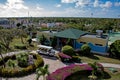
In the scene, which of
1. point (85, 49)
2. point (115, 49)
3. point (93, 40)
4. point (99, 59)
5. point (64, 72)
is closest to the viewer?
point (64, 72)

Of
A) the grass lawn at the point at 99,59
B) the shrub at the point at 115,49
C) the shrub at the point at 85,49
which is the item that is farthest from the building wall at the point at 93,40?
the grass lawn at the point at 99,59

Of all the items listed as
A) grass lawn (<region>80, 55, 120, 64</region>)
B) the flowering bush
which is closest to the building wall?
grass lawn (<region>80, 55, 120, 64</region>)

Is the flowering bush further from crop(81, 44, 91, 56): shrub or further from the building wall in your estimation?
the building wall

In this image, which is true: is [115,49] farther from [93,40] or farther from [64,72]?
[64,72]

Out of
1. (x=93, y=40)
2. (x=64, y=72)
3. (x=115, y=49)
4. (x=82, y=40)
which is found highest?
(x=93, y=40)

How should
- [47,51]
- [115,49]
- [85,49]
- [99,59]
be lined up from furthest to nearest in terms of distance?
[85,49] → [47,51] → [115,49] → [99,59]

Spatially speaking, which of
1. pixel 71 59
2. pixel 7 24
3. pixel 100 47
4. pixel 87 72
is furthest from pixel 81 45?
pixel 7 24

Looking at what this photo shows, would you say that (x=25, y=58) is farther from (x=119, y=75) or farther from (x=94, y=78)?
(x=119, y=75)

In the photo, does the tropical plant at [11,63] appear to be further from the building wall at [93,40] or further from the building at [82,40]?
the building wall at [93,40]

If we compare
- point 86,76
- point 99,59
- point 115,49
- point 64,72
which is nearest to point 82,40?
point 99,59
